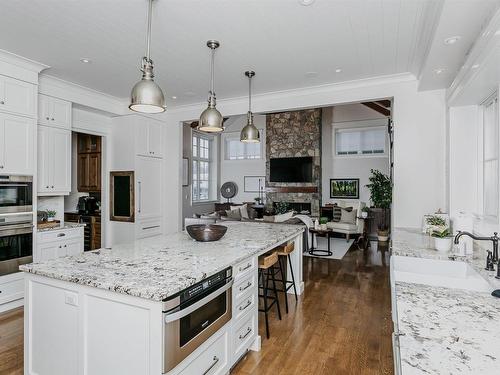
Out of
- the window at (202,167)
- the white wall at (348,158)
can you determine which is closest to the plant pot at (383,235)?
the white wall at (348,158)

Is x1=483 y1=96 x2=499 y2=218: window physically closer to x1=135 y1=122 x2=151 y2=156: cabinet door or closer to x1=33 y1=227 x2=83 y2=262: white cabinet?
x1=33 y1=227 x2=83 y2=262: white cabinet

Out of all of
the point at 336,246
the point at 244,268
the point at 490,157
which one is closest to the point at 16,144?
the point at 244,268

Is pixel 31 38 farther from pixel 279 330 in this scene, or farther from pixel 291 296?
pixel 291 296

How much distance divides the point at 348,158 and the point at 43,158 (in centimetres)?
701

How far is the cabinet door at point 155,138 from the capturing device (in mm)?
5473

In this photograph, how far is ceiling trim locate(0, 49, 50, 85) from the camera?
3.35 metres

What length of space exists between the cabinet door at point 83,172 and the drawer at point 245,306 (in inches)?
180

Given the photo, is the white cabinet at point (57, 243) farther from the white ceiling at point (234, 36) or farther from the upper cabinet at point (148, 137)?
the white ceiling at point (234, 36)

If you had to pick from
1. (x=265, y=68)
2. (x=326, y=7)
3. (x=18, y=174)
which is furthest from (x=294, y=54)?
(x=18, y=174)

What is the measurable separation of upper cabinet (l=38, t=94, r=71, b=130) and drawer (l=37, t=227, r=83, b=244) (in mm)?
1468

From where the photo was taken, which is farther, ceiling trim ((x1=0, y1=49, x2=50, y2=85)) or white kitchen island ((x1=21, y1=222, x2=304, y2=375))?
ceiling trim ((x1=0, y1=49, x2=50, y2=85))

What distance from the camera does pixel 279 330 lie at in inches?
114

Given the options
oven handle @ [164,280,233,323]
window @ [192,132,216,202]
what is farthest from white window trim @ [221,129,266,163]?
oven handle @ [164,280,233,323]

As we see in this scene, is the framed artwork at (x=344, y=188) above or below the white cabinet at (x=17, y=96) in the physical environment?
below
